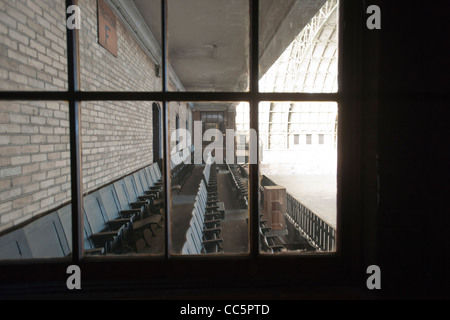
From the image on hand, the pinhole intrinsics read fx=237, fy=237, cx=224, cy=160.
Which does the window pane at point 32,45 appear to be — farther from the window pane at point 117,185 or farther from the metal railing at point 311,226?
the metal railing at point 311,226

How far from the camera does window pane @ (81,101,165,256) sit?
2.60 meters

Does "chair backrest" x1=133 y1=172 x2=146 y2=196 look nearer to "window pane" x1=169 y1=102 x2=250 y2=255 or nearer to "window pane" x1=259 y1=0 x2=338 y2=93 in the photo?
"window pane" x1=169 y1=102 x2=250 y2=255

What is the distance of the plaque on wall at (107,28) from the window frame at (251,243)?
9.45ft

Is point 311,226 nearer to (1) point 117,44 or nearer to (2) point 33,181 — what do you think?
(2) point 33,181

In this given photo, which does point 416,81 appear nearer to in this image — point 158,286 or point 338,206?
point 338,206

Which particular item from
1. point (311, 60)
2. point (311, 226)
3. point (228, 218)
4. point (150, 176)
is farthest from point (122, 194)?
point (311, 60)

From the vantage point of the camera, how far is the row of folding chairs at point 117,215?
2359mm

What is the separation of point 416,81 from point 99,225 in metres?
2.98

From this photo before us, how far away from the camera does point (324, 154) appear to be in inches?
666

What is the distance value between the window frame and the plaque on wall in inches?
113

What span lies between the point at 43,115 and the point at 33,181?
59 cm

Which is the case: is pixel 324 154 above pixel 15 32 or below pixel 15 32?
below

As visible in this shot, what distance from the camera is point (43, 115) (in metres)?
2.13

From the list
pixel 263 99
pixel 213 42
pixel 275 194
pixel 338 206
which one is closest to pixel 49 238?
pixel 263 99
